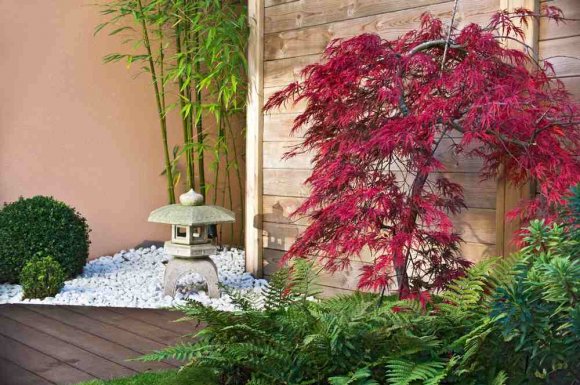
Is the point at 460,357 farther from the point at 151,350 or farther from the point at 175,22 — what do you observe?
the point at 175,22

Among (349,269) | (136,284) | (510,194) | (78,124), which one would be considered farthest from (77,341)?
(78,124)

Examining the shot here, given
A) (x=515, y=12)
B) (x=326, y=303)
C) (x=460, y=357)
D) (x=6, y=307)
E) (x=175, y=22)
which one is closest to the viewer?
(x=460, y=357)

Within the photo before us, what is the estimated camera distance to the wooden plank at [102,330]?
322 cm

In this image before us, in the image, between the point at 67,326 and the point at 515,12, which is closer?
the point at 515,12

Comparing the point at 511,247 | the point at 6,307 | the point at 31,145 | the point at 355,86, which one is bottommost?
the point at 6,307

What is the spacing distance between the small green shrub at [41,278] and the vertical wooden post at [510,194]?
97.1 inches

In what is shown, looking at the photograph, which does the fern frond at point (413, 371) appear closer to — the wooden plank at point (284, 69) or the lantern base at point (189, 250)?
the lantern base at point (189, 250)

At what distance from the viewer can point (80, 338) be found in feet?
10.9

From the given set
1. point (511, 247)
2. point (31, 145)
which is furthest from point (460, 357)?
point (31, 145)

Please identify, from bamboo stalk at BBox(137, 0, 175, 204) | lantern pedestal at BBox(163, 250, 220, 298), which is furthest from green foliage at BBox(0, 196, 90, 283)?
bamboo stalk at BBox(137, 0, 175, 204)

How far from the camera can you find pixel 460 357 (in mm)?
1692

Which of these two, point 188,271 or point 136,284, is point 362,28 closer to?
point 188,271

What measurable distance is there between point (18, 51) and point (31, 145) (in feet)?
2.11

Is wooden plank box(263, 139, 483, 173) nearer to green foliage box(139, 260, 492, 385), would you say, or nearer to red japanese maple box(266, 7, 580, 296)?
red japanese maple box(266, 7, 580, 296)
